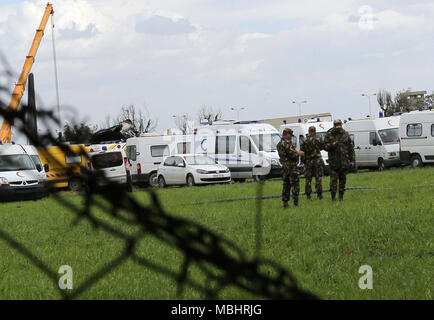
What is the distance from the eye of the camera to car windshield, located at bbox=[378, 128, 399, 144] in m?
29.5

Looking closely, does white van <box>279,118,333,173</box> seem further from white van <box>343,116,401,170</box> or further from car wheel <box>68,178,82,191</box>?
car wheel <box>68,178,82,191</box>

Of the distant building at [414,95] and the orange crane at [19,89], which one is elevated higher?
the distant building at [414,95]

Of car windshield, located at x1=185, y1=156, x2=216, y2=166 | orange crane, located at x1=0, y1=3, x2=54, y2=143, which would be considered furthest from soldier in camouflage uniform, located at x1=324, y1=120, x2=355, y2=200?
orange crane, located at x1=0, y1=3, x2=54, y2=143

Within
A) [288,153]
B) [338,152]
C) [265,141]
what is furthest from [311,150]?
[265,141]

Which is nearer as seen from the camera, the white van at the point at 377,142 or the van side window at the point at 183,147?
the white van at the point at 377,142

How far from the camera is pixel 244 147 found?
27.1 m

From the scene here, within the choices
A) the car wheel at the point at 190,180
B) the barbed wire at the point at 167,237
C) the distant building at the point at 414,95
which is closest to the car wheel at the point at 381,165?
the car wheel at the point at 190,180

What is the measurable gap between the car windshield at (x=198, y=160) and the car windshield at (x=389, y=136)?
27.7 ft

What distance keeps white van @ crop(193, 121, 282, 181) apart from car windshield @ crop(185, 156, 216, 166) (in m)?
1.59

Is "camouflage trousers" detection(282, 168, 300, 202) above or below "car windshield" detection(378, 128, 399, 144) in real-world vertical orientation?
below

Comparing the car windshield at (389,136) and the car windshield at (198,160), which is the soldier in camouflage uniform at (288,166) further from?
the car windshield at (389,136)

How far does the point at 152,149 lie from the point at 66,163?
93.4ft

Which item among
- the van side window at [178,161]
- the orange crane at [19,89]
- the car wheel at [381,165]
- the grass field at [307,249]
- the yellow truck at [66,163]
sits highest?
the orange crane at [19,89]

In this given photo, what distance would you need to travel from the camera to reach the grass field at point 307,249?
6094mm
